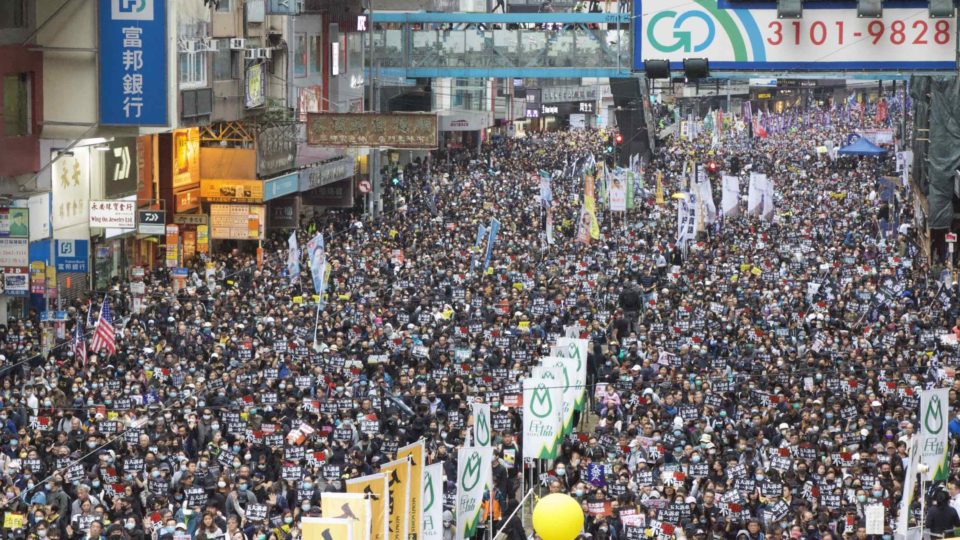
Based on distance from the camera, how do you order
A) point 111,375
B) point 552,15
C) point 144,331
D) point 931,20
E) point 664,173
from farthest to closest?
point 664,173, point 552,15, point 144,331, point 111,375, point 931,20

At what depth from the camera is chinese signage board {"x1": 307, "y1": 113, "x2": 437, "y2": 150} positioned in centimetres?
3784

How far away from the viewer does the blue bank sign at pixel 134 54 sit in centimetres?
2505

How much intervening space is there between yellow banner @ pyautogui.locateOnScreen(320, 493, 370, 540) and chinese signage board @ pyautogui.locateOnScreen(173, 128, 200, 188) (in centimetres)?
2891

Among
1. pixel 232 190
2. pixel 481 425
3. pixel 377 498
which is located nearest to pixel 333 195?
pixel 232 190

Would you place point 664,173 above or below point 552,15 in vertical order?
below

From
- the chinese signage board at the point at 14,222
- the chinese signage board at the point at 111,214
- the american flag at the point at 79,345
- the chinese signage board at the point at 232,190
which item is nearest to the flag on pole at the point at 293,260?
the chinese signage board at the point at 111,214

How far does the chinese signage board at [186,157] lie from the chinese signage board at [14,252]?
12435mm

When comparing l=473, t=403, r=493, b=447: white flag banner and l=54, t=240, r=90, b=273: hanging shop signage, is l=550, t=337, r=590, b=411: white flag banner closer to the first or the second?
l=473, t=403, r=493, b=447: white flag banner

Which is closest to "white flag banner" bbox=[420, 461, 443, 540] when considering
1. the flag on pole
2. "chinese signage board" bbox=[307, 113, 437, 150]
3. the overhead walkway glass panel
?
the flag on pole

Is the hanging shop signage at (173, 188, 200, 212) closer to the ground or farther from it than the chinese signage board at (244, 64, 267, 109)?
closer to the ground

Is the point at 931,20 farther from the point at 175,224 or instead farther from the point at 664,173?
the point at 664,173

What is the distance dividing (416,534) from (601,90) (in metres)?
107

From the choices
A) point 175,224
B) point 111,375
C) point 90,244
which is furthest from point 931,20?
point 175,224

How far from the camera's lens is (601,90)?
121 meters
